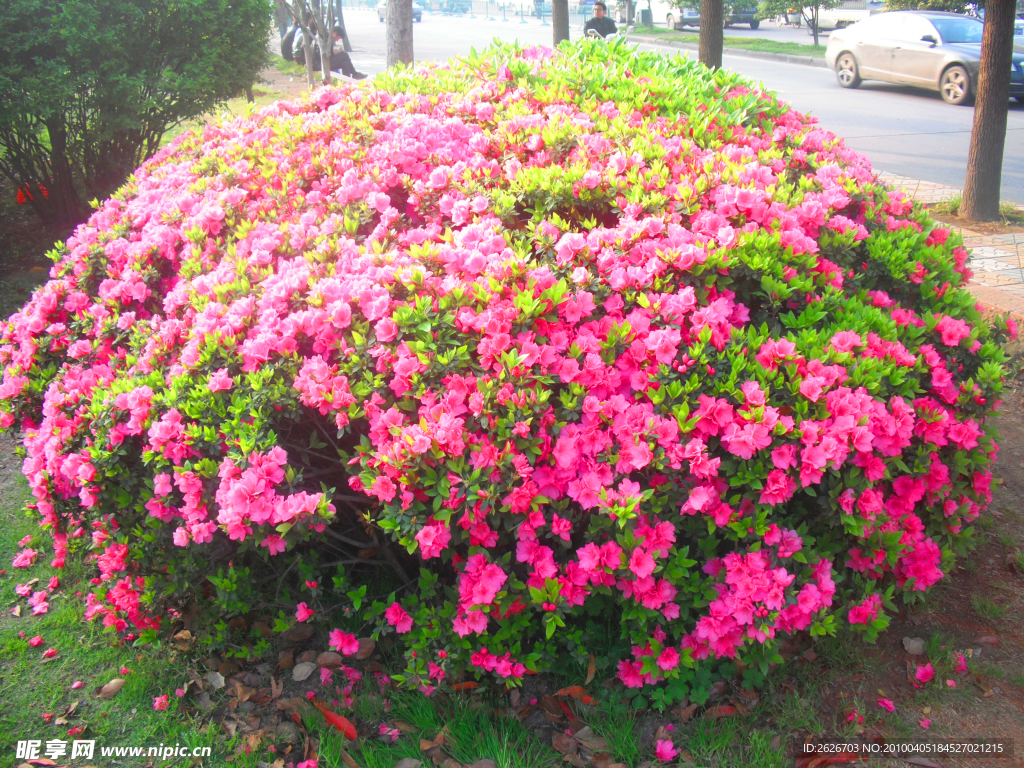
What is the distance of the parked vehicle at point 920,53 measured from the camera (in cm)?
1339

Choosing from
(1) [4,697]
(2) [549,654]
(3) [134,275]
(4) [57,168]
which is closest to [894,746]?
(2) [549,654]

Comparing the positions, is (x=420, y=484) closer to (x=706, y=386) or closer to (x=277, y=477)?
(x=277, y=477)

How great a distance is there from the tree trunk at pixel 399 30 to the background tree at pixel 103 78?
236 centimetres

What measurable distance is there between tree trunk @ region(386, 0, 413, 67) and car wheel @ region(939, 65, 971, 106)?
10.1m

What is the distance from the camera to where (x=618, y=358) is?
2.41 m

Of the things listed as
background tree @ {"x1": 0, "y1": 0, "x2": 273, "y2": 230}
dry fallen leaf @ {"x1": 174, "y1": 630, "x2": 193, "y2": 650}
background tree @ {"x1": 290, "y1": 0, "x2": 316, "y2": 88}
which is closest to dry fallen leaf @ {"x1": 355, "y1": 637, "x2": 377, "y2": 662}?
dry fallen leaf @ {"x1": 174, "y1": 630, "x2": 193, "y2": 650}

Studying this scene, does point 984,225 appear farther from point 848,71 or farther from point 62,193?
point 848,71

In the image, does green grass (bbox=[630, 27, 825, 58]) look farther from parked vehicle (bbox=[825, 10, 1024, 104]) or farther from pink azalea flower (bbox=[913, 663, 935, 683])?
pink azalea flower (bbox=[913, 663, 935, 683])

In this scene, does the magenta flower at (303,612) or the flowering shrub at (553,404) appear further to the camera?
the magenta flower at (303,612)

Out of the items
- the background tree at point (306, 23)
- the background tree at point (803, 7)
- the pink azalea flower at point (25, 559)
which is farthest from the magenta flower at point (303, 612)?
the background tree at point (803, 7)

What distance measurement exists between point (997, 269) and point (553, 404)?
485 centimetres

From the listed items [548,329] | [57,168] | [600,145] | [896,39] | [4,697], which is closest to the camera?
[548,329]

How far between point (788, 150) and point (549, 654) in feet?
8.50

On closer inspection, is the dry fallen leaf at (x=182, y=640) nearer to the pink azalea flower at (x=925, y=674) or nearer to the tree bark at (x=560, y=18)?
the pink azalea flower at (x=925, y=674)
